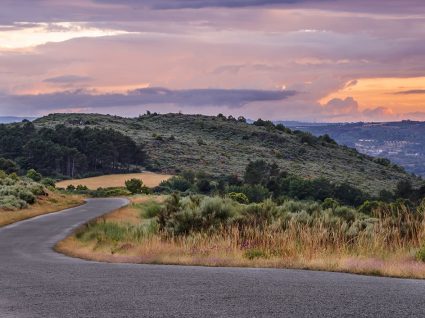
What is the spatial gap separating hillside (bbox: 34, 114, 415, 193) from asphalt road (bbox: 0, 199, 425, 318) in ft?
320

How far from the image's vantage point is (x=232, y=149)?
152 metres

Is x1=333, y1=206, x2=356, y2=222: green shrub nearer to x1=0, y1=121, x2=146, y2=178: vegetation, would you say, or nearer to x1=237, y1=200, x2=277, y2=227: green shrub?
x1=237, y1=200, x2=277, y2=227: green shrub

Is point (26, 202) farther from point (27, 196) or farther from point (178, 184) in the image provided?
point (178, 184)

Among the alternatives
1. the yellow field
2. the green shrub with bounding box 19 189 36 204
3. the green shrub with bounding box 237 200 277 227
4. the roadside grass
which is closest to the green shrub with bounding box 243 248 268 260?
the roadside grass

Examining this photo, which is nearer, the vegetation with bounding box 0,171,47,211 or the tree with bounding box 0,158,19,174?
the vegetation with bounding box 0,171,47,211

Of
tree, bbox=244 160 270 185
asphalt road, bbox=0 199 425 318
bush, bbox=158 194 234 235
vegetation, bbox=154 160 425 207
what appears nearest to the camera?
asphalt road, bbox=0 199 425 318

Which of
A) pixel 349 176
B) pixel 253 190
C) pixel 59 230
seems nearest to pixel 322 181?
pixel 253 190

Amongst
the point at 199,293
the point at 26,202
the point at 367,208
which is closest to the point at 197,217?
→ the point at 199,293

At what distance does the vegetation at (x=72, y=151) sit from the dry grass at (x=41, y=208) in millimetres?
62687

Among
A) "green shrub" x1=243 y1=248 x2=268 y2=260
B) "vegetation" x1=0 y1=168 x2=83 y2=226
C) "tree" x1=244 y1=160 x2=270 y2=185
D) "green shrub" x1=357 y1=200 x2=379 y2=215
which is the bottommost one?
"tree" x1=244 y1=160 x2=270 y2=185

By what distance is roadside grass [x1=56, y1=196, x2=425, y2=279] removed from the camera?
1418 centimetres

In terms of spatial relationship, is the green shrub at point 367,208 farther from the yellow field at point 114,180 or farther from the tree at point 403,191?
the yellow field at point 114,180

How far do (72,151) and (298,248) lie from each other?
362 feet

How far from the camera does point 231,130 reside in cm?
17600
